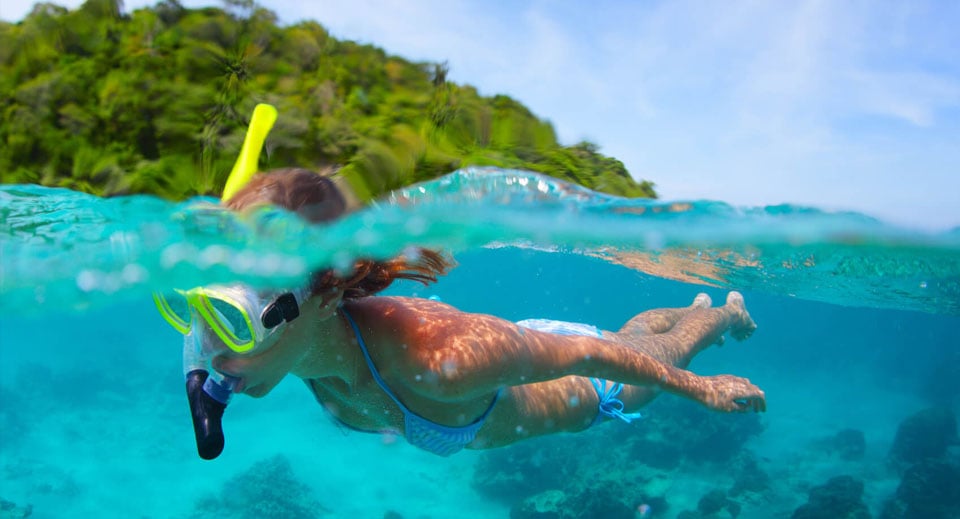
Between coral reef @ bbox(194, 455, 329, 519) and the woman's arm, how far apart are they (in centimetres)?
1416

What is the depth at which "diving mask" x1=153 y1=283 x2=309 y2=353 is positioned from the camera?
2885 mm

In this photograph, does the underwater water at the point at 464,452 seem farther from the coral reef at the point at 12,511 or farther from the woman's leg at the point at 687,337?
the woman's leg at the point at 687,337

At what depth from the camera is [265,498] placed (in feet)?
51.9

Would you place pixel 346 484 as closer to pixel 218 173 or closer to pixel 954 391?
pixel 218 173

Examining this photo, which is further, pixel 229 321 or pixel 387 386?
pixel 387 386

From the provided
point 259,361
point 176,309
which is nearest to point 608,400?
point 259,361

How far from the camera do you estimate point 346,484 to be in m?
19.4

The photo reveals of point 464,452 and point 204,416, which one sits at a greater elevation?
point 204,416

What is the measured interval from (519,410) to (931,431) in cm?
2167

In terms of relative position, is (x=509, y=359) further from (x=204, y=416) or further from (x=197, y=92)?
(x=197, y=92)

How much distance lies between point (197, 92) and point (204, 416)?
9.52 ft

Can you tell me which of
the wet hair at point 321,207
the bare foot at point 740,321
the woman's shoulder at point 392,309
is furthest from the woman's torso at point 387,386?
the bare foot at point 740,321

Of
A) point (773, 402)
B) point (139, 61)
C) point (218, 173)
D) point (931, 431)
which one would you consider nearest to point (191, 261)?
point (218, 173)

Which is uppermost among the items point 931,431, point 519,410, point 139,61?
point 139,61
